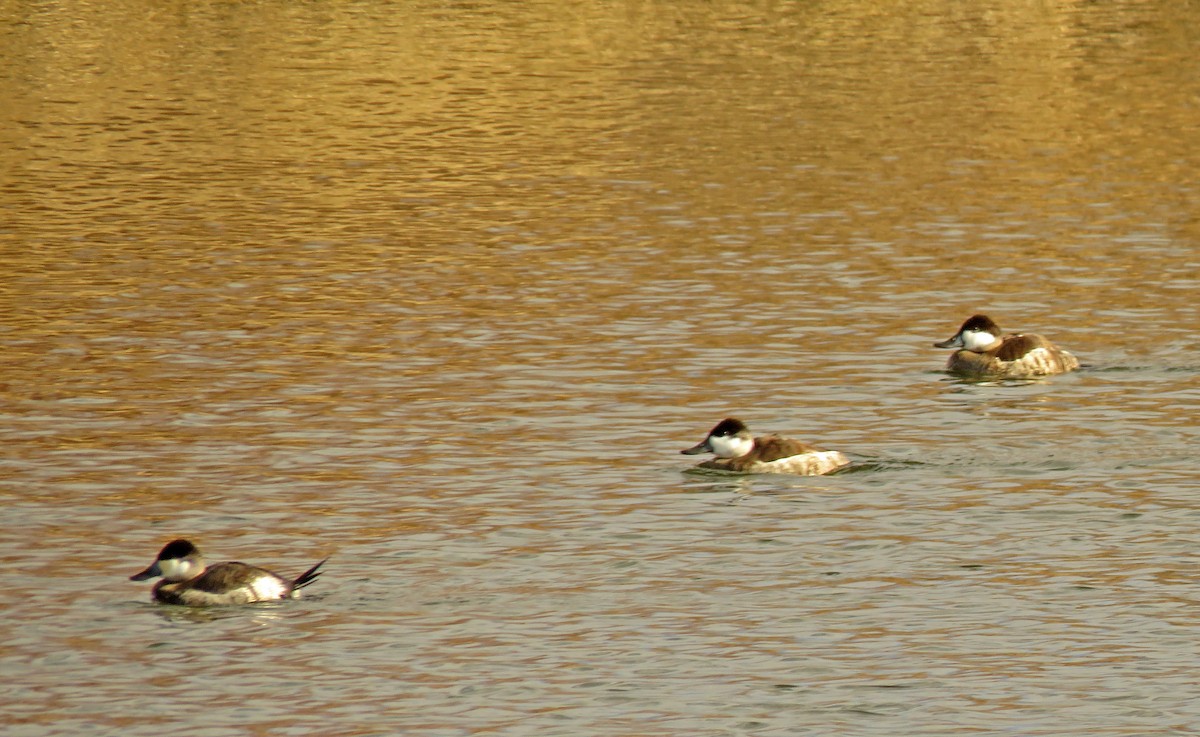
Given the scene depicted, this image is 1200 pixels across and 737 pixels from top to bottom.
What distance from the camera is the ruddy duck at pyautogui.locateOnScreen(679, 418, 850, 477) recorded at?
20.8m

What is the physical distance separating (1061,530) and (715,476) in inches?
128

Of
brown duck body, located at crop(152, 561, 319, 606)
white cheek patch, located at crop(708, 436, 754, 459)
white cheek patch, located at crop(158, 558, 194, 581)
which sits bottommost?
brown duck body, located at crop(152, 561, 319, 606)

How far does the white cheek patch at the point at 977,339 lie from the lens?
25625 mm

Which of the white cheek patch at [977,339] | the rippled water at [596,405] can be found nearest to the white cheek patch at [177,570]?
the rippled water at [596,405]

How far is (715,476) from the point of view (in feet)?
69.5

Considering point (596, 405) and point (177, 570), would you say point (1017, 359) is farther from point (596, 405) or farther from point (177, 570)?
point (177, 570)

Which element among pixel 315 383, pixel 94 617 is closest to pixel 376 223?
pixel 315 383

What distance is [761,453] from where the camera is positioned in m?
21.0

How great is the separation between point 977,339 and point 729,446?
18.4 ft

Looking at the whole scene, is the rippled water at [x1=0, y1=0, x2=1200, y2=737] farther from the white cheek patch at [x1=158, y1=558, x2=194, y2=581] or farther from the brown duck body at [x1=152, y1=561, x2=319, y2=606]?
the white cheek patch at [x1=158, y1=558, x2=194, y2=581]

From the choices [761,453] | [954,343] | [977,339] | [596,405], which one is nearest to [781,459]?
[761,453]

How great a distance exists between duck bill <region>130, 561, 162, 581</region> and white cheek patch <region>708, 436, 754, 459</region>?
5329 millimetres

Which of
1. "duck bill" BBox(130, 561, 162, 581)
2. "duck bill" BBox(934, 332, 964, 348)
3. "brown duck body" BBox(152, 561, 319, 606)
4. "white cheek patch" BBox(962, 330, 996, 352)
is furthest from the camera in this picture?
"duck bill" BBox(934, 332, 964, 348)

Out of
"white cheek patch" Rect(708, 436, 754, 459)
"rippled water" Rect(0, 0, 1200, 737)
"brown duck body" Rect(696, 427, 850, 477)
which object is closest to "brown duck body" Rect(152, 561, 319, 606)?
"rippled water" Rect(0, 0, 1200, 737)
